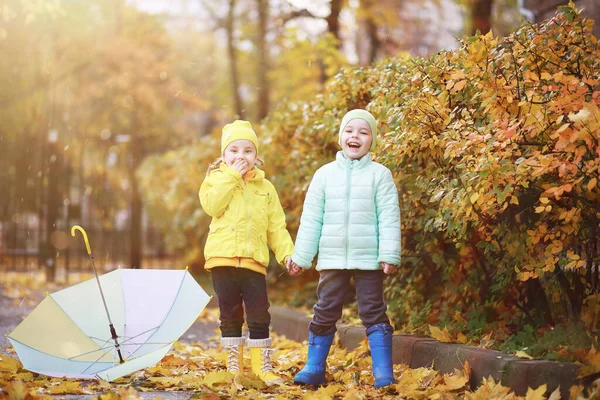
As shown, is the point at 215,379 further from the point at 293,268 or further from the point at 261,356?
the point at 293,268

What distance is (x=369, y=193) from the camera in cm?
488

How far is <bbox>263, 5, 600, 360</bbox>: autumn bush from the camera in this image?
4312mm

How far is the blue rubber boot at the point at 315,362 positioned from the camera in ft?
16.4

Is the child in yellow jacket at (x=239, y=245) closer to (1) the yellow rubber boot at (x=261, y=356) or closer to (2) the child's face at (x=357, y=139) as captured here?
(1) the yellow rubber boot at (x=261, y=356)

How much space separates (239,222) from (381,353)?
126cm

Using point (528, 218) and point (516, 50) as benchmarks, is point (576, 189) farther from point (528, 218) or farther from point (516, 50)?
point (516, 50)

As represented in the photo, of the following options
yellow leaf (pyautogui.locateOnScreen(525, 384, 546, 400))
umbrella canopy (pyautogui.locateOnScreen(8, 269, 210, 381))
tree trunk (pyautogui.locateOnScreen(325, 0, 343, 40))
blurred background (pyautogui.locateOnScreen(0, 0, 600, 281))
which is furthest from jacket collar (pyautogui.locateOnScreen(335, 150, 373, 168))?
tree trunk (pyautogui.locateOnScreen(325, 0, 343, 40))

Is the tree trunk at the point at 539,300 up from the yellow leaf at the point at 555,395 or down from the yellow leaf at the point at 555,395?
up

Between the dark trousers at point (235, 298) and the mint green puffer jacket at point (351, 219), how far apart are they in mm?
464

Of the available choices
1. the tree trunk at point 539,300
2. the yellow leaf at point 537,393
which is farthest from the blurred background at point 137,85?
the yellow leaf at point 537,393

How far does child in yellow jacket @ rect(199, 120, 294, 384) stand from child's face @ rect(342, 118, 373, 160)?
A: 0.66 meters

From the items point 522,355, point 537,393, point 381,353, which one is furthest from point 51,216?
point 537,393

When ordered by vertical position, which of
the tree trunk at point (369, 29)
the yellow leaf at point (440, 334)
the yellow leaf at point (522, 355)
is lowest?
the yellow leaf at point (522, 355)

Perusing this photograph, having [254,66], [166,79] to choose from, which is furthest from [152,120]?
[254,66]
